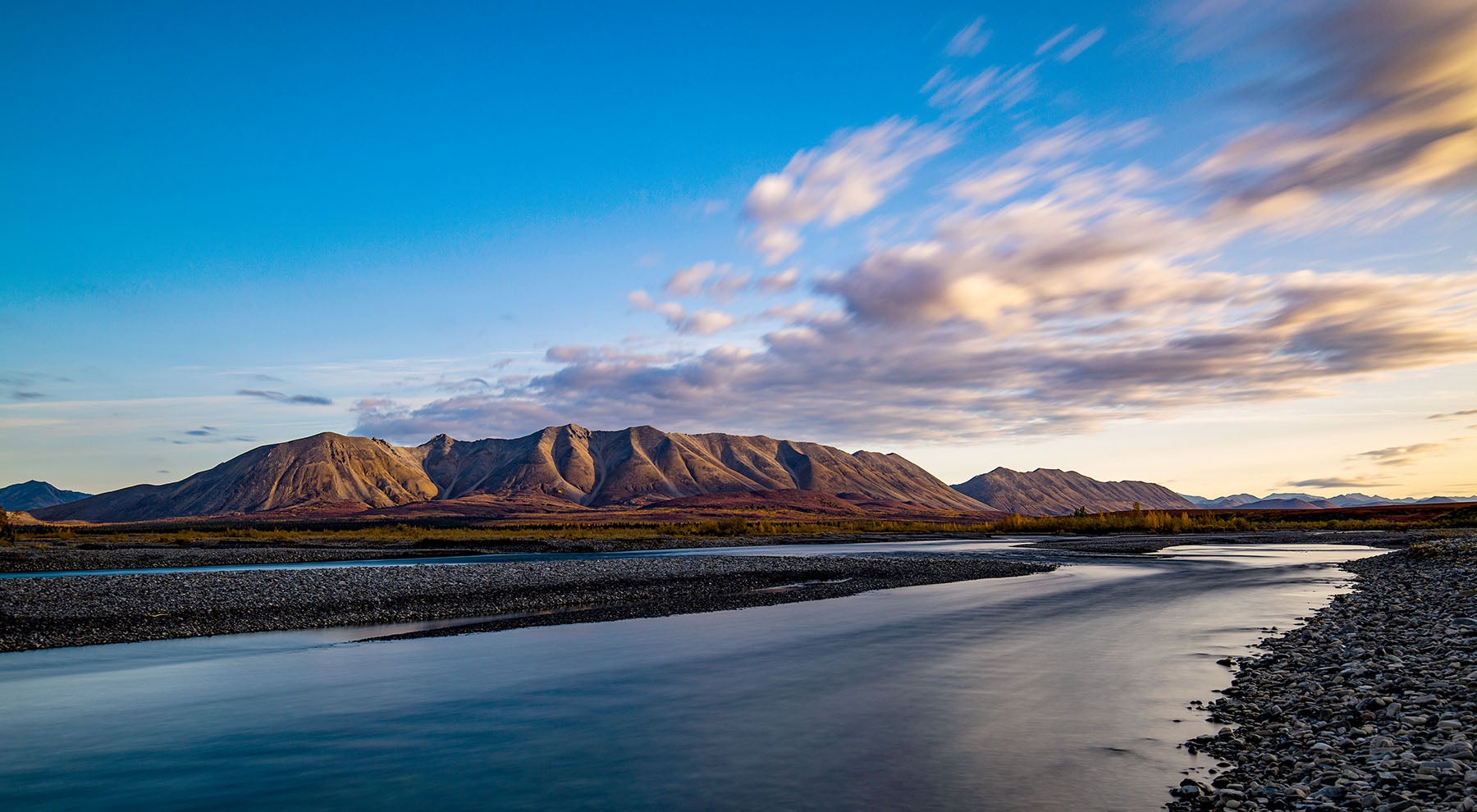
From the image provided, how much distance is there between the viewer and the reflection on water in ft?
39.5

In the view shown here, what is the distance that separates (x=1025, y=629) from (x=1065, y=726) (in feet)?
42.8

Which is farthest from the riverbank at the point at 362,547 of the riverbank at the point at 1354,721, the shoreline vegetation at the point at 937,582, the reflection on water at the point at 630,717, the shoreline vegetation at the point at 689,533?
the riverbank at the point at 1354,721

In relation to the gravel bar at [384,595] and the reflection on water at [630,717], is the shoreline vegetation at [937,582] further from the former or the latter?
the reflection on water at [630,717]

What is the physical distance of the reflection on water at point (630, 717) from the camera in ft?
39.5

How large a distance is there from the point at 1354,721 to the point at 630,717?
12409 mm

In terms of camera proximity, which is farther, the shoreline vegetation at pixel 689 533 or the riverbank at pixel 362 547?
the shoreline vegetation at pixel 689 533

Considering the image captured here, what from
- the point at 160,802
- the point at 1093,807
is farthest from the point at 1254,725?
the point at 160,802

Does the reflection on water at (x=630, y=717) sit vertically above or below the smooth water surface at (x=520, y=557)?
above

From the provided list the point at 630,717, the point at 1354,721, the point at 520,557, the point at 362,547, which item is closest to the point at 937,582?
the point at 630,717

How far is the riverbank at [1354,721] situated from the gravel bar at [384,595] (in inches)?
871

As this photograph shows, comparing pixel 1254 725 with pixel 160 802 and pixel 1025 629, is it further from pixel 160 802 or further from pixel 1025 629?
pixel 160 802

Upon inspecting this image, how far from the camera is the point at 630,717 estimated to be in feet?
54.1

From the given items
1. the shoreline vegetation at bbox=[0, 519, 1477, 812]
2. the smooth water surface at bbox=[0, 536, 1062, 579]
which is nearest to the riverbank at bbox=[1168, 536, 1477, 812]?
the shoreline vegetation at bbox=[0, 519, 1477, 812]

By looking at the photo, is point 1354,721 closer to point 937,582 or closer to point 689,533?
point 937,582
